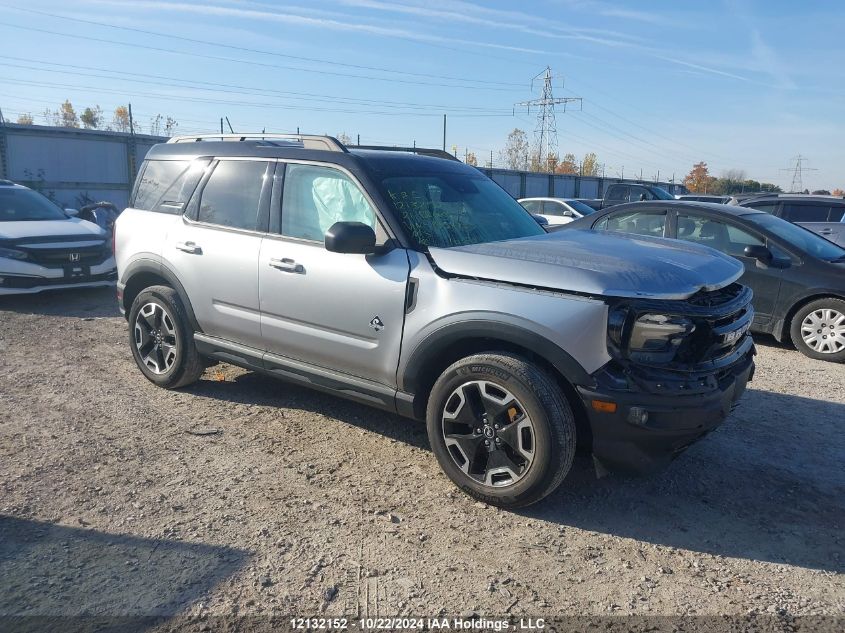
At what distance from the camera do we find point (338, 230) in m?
3.85

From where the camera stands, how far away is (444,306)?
372 centimetres

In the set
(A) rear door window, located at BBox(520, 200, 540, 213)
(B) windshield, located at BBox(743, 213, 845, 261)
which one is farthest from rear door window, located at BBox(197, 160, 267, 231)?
(A) rear door window, located at BBox(520, 200, 540, 213)

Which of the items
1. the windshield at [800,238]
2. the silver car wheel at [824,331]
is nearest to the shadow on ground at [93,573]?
the silver car wheel at [824,331]

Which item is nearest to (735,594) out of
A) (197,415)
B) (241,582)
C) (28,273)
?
(241,582)

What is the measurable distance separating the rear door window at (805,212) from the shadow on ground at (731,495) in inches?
271

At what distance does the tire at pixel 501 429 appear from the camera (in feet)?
11.2

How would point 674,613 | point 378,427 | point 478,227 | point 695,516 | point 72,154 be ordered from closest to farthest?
point 674,613 → point 695,516 → point 478,227 → point 378,427 → point 72,154

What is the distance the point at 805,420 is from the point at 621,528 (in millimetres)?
2433

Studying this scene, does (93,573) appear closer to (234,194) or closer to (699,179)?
(234,194)

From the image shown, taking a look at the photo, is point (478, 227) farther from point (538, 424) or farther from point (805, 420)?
point (805, 420)

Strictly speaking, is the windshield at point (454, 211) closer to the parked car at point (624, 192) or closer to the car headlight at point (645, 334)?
the car headlight at point (645, 334)

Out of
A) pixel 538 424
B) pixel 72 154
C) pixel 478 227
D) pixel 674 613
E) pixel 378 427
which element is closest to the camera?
pixel 674 613

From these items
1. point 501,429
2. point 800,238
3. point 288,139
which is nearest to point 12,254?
point 288,139

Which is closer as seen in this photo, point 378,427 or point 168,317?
point 378,427
